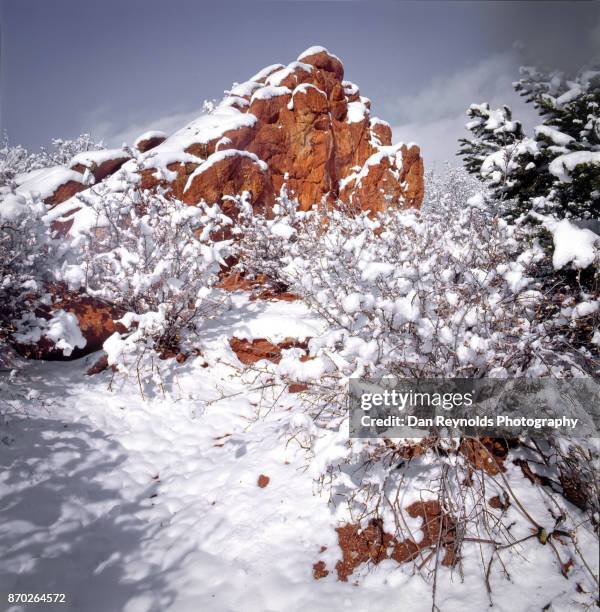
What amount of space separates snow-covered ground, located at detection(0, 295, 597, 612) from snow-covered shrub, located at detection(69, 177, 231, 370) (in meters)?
1.26

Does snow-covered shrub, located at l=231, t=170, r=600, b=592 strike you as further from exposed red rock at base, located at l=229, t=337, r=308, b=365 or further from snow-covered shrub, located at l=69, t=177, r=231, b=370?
snow-covered shrub, located at l=69, t=177, r=231, b=370

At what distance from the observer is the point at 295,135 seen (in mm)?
16703

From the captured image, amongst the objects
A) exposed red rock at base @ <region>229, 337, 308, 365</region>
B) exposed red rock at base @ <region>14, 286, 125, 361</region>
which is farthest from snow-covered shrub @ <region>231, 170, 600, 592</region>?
exposed red rock at base @ <region>14, 286, 125, 361</region>

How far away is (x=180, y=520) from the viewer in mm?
3352

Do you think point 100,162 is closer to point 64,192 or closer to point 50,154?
point 64,192

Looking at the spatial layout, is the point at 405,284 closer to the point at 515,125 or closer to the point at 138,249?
the point at 515,125

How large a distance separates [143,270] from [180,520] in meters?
4.19

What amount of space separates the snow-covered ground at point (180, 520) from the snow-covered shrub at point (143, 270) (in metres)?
1.26

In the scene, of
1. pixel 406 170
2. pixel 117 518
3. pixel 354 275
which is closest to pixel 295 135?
pixel 406 170

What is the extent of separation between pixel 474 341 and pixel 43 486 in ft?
14.5

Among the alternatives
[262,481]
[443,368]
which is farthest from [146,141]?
[443,368]

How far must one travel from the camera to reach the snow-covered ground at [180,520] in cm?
245

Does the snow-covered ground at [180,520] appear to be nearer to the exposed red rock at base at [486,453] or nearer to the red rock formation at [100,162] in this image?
the exposed red rock at base at [486,453]

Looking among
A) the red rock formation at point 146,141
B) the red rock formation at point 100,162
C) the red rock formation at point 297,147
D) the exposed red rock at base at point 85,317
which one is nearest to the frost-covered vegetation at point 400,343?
the exposed red rock at base at point 85,317
